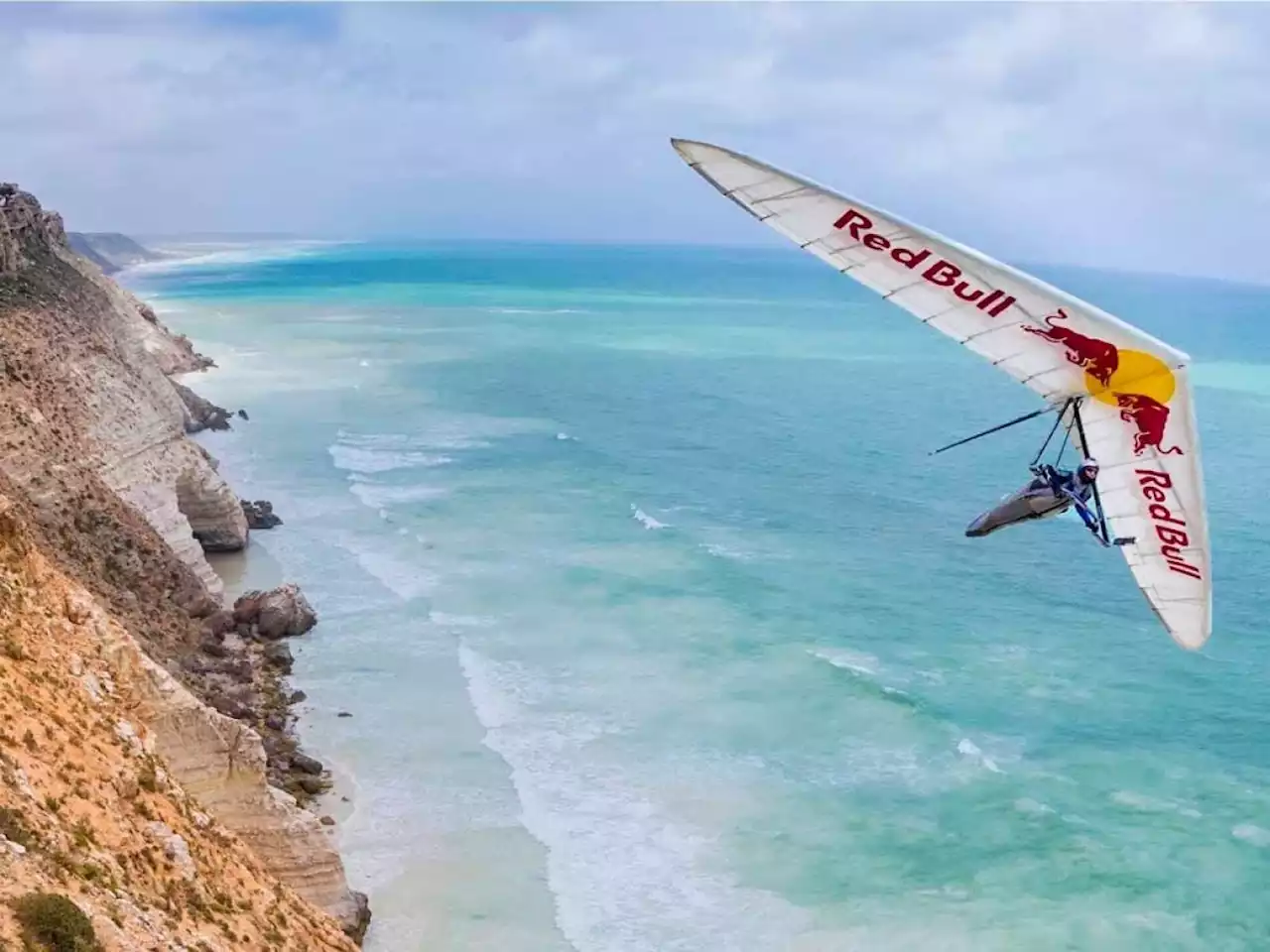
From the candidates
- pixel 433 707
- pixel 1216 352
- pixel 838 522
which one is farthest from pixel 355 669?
pixel 1216 352

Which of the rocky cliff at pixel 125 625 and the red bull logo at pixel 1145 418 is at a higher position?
the red bull logo at pixel 1145 418

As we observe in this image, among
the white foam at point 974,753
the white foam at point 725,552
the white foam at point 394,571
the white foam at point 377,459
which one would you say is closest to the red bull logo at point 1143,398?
the white foam at point 974,753

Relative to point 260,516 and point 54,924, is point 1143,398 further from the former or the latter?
point 260,516

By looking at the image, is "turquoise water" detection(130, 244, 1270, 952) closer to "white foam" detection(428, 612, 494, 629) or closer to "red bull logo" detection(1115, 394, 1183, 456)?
"white foam" detection(428, 612, 494, 629)

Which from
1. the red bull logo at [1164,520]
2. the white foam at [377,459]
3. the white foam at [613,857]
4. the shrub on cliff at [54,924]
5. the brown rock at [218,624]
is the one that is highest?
the red bull logo at [1164,520]

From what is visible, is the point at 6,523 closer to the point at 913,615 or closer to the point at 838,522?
the point at 913,615

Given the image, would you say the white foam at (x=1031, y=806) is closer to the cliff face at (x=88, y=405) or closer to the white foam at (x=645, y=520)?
the white foam at (x=645, y=520)
